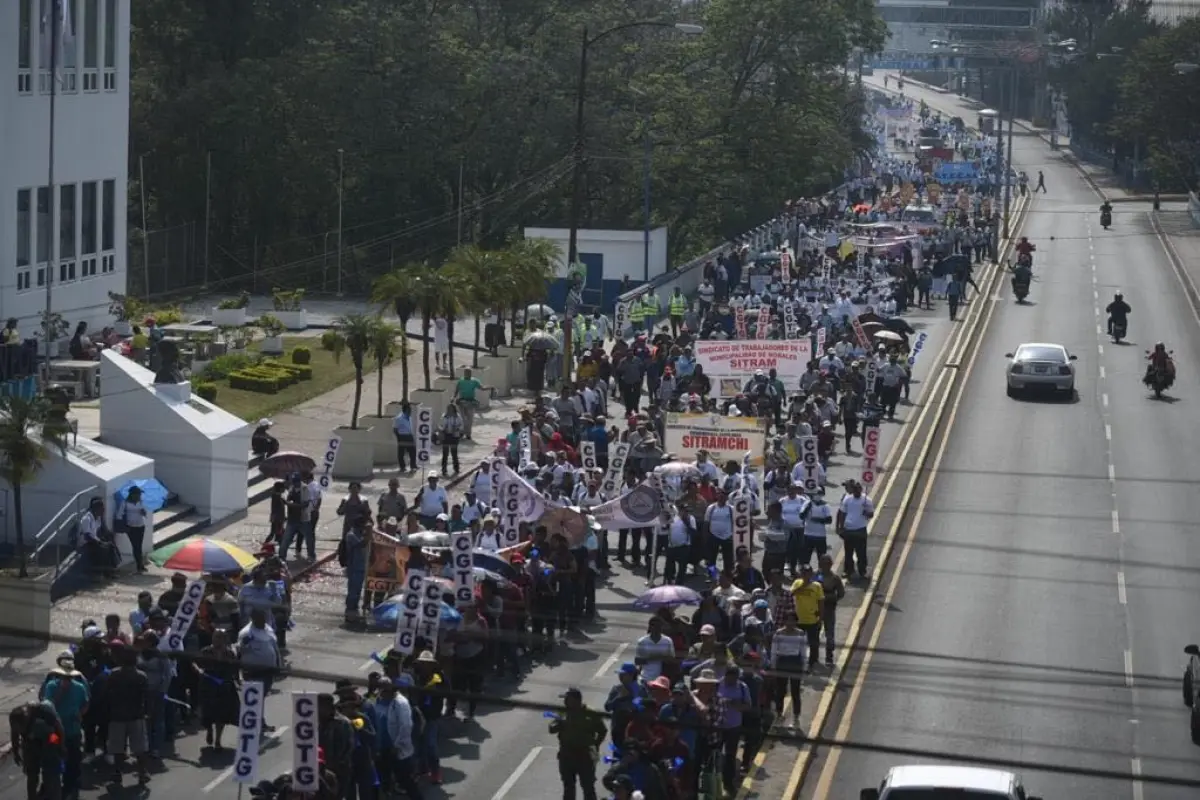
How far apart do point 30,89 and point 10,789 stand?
2752 cm

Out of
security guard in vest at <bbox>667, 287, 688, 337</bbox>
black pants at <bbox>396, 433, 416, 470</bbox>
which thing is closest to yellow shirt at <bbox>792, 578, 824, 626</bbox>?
black pants at <bbox>396, 433, 416, 470</bbox>

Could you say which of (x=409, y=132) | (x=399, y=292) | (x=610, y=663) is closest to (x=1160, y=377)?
(x=399, y=292)

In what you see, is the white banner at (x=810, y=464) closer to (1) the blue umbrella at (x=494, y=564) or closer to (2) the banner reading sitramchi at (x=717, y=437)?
(2) the banner reading sitramchi at (x=717, y=437)

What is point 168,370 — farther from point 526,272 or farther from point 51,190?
point 526,272

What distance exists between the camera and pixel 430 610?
73.7 feet

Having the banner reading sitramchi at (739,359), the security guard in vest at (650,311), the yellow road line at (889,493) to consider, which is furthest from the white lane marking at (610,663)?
the security guard in vest at (650,311)

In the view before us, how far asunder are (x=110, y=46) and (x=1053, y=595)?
2829 centimetres

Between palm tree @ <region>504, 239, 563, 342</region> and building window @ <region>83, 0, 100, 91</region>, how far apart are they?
978cm

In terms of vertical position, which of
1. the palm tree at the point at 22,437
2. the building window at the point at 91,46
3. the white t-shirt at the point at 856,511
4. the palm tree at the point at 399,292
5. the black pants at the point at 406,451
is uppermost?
the building window at the point at 91,46

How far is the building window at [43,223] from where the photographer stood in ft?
153

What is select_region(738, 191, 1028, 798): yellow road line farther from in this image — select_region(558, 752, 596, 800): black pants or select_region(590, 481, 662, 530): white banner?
select_region(590, 481, 662, 530): white banner

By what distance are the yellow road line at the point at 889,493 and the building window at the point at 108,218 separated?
18294mm

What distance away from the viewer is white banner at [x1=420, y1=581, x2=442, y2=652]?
73.4 ft

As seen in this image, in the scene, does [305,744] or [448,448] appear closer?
[305,744]
